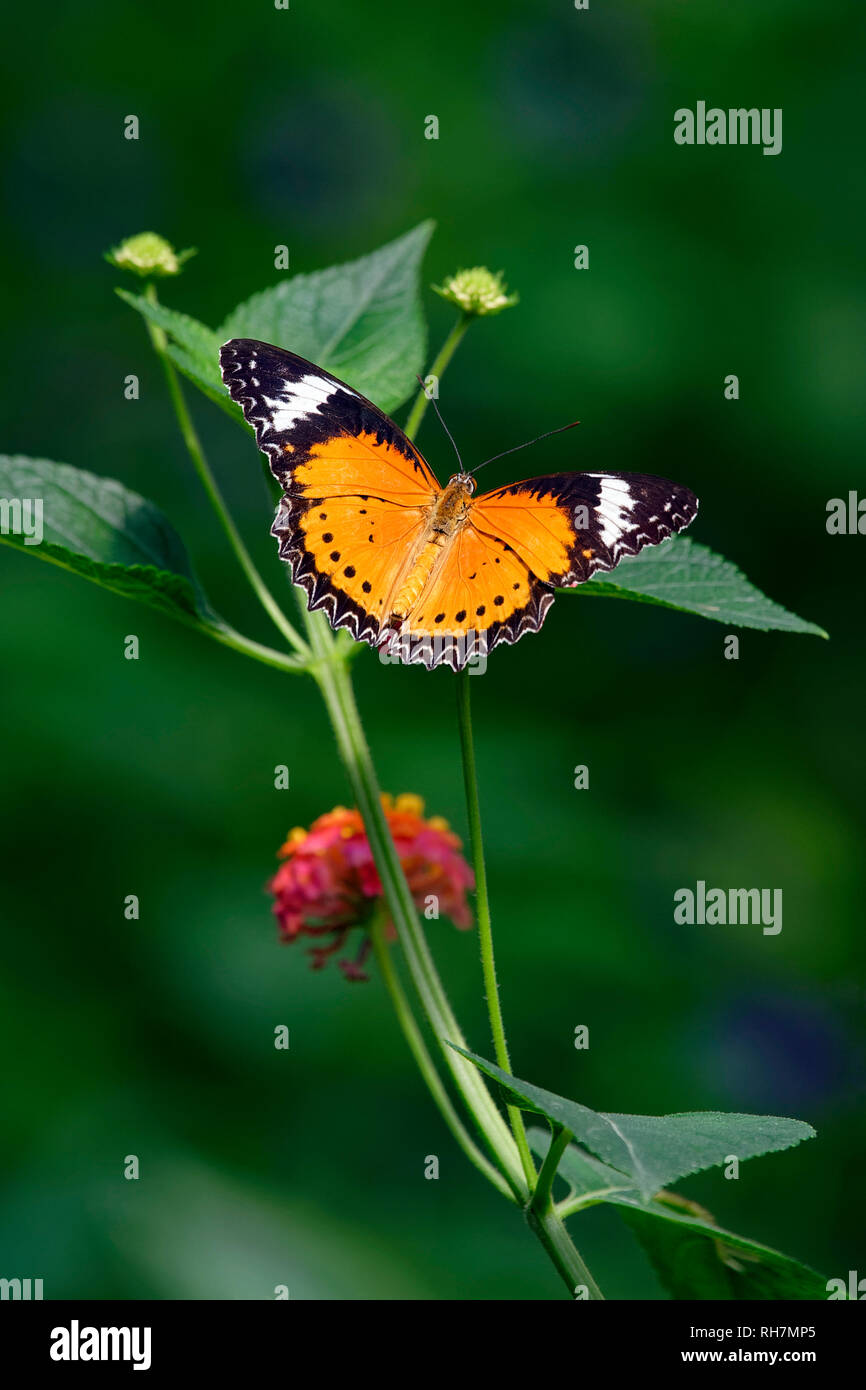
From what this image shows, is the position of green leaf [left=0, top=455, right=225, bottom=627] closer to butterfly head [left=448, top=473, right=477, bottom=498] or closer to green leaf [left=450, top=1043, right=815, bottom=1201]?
butterfly head [left=448, top=473, right=477, bottom=498]

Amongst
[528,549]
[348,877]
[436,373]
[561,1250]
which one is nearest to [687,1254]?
[561,1250]

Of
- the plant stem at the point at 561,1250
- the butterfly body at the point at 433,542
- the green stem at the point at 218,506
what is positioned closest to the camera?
the plant stem at the point at 561,1250

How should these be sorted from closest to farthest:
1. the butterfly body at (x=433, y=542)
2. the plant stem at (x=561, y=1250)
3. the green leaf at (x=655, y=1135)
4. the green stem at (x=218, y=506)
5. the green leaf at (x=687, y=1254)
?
the green leaf at (x=655, y=1135)
the plant stem at (x=561, y=1250)
the green leaf at (x=687, y=1254)
the green stem at (x=218, y=506)
the butterfly body at (x=433, y=542)

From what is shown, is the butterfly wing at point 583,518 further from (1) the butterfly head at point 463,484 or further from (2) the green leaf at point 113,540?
(2) the green leaf at point 113,540

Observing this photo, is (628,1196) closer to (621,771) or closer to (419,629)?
(419,629)

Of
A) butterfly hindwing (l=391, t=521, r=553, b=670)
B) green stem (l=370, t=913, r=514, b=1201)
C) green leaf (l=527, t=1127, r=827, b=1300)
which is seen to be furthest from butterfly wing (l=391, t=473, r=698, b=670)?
green leaf (l=527, t=1127, r=827, b=1300)

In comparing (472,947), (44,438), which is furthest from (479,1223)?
(44,438)

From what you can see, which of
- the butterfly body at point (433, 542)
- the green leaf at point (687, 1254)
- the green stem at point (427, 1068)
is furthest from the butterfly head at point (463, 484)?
the green leaf at point (687, 1254)
